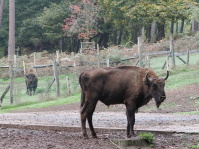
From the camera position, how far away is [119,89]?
10.6m

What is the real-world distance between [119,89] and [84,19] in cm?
3864

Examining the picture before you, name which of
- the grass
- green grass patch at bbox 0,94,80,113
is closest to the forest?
the grass

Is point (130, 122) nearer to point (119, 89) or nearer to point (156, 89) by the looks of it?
point (119, 89)

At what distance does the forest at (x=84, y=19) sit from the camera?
148 ft

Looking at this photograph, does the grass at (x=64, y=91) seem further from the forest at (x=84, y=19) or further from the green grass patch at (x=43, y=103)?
the forest at (x=84, y=19)

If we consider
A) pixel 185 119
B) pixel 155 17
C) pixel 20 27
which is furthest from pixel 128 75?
pixel 20 27

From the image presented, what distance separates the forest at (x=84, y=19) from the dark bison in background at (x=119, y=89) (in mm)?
27160

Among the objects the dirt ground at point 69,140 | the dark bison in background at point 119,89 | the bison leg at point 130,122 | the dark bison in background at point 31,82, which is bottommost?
the dark bison in background at point 31,82

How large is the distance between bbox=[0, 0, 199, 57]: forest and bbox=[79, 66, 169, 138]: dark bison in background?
27.2 m

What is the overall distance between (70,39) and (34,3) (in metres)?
7.12

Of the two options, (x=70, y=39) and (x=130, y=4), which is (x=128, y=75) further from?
(x=70, y=39)

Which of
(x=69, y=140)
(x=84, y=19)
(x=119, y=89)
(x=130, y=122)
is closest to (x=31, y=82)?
(x=84, y=19)

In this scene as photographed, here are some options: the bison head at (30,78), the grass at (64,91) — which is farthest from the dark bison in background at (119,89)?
the bison head at (30,78)

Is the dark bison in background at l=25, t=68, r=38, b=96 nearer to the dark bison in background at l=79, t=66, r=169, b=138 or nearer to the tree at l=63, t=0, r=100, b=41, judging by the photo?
the tree at l=63, t=0, r=100, b=41
